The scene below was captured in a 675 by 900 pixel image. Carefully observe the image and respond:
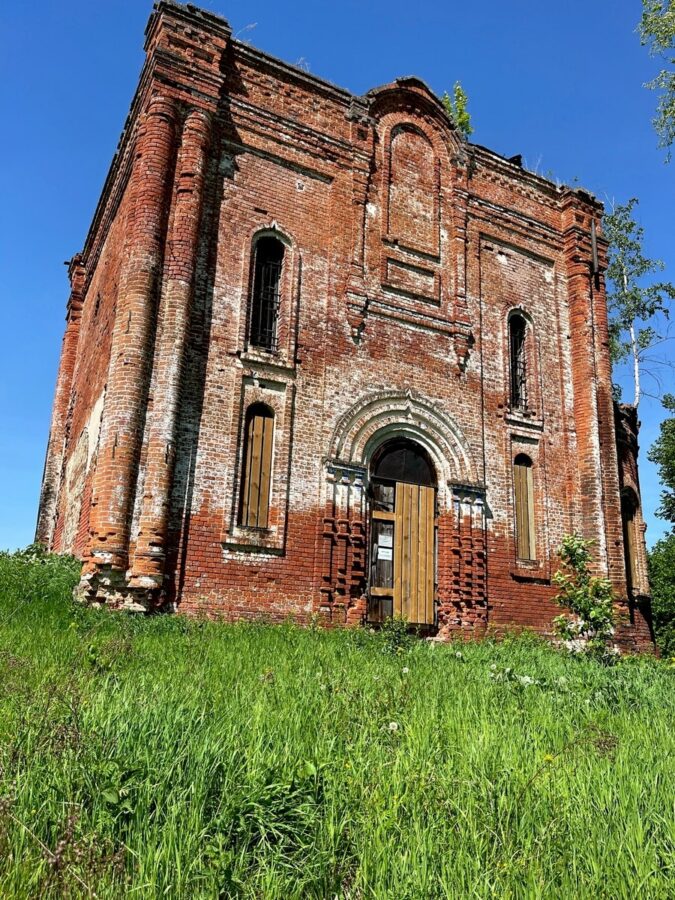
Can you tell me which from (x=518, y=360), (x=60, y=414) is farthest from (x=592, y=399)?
(x=60, y=414)

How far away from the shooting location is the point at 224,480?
10.7 meters

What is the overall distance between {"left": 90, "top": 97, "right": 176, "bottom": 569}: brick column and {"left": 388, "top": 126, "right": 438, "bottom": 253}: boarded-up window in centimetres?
453

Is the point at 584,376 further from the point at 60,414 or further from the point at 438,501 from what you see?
the point at 60,414

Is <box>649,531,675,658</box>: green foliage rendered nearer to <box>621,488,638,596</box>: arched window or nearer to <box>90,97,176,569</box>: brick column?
<box>621,488,638,596</box>: arched window

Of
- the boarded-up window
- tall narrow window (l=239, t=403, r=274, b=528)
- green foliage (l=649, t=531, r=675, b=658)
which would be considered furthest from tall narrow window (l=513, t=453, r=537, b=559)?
green foliage (l=649, t=531, r=675, b=658)

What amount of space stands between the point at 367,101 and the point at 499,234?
3.77 m

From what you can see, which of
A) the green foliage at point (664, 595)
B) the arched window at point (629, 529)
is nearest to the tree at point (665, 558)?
the green foliage at point (664, 595)

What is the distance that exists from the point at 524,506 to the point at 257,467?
5.74 meters

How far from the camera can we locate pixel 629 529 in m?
16.2

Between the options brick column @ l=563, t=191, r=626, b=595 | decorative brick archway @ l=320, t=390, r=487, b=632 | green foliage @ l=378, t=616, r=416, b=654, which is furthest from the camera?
brick column @ l=563, t=191, r=626, b=595

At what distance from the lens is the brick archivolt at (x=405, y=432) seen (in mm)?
11945

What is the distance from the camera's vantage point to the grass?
8.77ft

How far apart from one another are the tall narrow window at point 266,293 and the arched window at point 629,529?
29.4 feet

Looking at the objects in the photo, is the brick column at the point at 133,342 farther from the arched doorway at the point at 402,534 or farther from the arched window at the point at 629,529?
the arched window at the point at 629,529
